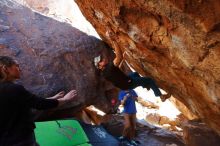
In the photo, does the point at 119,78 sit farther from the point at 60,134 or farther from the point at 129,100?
the point at 60,134

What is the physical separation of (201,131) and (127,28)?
275 cm

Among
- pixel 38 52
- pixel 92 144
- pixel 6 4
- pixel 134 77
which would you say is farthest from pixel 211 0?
pixel 6 4

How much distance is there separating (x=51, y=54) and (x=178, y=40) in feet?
13.9

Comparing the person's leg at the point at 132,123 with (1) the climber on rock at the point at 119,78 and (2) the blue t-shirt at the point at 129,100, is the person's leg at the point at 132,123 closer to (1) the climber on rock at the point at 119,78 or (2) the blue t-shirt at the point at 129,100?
(2) the blue t-shirt at the point at 129,100

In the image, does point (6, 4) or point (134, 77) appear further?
point (6, 4)

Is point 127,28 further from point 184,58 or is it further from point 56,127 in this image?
point 56,127

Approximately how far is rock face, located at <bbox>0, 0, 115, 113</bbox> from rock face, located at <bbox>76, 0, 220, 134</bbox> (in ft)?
5.60

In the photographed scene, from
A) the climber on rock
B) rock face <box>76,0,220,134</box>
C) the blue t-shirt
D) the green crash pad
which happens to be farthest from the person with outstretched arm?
the blue t-shirt

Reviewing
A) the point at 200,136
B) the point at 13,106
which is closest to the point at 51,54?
the point at 200,136

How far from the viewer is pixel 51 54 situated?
7680mm

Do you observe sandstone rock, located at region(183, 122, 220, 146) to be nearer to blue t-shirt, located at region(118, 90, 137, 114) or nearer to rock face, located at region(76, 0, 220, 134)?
rock face, located at region(76, 0, 220, 134)

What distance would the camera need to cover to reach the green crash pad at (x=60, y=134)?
6.18m

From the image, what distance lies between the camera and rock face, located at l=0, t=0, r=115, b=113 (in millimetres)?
7191

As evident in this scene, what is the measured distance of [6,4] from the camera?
9.02 m
